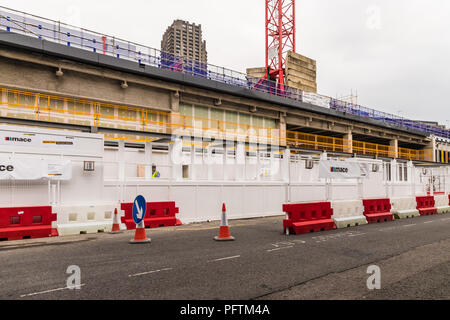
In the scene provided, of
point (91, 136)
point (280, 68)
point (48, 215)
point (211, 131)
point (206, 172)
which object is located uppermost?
point (280, 68)

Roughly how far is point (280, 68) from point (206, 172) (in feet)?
98.8

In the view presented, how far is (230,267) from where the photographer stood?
20.1 ft

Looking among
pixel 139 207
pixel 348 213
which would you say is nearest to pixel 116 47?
pixel 139 207

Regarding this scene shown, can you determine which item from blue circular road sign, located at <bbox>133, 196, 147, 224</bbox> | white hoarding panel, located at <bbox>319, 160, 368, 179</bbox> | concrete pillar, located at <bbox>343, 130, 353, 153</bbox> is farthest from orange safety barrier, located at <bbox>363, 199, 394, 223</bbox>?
concrete pillar, located at <bbox>343, 130, 353, 153</bbox>

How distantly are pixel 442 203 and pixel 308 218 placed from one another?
43.2 feet

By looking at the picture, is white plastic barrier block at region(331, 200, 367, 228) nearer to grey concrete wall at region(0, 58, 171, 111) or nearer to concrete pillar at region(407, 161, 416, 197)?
concrete pillar at region(407, 161, 416, 197)

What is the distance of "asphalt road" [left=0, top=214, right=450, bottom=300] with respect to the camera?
469 centimetres

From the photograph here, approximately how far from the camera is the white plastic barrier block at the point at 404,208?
15570 millimetres

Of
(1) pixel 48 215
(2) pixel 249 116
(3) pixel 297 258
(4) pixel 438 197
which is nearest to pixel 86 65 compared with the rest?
(1) pixel 48 215

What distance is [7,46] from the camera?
1694 centimetres

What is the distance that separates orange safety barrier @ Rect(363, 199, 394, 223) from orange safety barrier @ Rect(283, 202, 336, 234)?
8.83ft

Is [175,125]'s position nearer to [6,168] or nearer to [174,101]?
[174,101]
